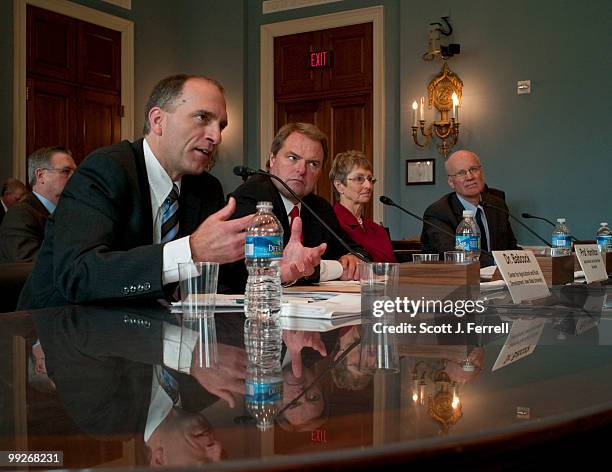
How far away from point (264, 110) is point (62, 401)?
23.6ft

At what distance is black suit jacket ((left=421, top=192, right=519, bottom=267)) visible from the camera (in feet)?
12.0

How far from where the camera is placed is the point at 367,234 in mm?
3723

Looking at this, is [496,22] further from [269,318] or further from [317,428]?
[317,428]

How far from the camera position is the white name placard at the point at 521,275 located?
1.50 m

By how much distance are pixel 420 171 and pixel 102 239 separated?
5164 millimetres

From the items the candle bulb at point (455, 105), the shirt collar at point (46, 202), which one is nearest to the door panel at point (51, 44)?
the shirt collar at point (46, 202)

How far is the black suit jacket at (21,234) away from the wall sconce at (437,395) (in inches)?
135

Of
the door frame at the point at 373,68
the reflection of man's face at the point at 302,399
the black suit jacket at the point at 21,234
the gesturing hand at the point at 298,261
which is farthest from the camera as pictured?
the door frame at the point at 373,68

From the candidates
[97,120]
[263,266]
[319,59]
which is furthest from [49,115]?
[263,266]

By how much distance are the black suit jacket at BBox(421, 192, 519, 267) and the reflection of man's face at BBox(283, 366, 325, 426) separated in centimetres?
285

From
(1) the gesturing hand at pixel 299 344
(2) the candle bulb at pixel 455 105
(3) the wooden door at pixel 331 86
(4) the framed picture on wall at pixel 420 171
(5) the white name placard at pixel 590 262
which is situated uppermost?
(3) the wooden door at pixel 331 86

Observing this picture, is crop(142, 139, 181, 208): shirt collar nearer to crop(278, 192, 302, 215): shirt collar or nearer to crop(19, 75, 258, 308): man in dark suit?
crop(19, 75, 258, 308): man in dark suit

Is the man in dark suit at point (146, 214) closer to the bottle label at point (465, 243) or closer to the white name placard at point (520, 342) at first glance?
the white name placard at point (520, 342)

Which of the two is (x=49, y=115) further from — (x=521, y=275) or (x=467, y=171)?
(x=521, y=275)
